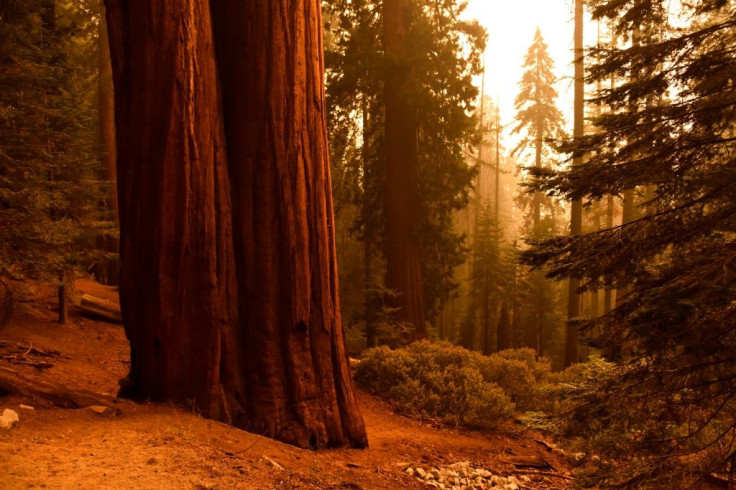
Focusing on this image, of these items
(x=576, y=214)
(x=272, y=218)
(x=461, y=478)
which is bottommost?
(x=461, y=478)

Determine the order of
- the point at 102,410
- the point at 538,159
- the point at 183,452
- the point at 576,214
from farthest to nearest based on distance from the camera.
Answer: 1. the point at 538,159
2. the point at 576,214
3. the point at 102,410
4. the point at 183,452

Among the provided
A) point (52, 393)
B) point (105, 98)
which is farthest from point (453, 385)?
point (105, 98)

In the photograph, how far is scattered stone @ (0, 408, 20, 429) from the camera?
3.73 metres

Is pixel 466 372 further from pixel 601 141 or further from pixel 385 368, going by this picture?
pixel 601 141

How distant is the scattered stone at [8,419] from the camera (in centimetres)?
373

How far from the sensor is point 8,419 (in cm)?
381

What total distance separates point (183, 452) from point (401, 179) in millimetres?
10318

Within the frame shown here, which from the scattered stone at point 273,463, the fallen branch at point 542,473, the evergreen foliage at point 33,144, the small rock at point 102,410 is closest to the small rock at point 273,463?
the scattered stone at point 273,463

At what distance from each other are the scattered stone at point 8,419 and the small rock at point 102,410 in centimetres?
58

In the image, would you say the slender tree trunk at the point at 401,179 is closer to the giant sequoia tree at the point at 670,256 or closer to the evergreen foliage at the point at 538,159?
the giant sequoia tree at the point at 670,256

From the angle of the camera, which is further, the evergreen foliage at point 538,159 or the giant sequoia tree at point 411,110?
the evergreen foliage at point 538,159

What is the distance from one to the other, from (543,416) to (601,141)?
2.95 metres

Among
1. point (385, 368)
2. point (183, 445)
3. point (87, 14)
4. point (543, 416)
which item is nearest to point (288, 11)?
point (183, 445)

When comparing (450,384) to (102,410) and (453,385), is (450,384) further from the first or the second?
(102,410)
